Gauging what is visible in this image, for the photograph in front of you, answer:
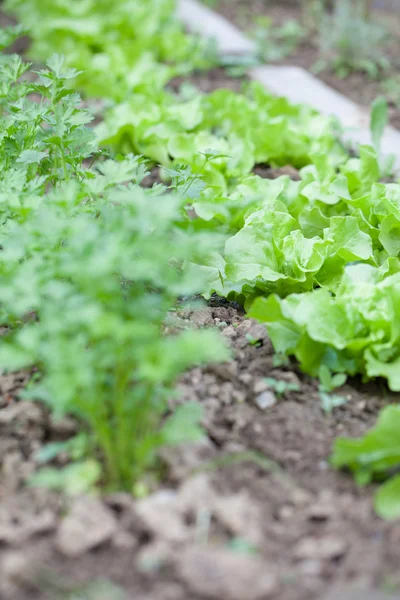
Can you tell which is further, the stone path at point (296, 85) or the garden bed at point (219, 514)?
the stone path at point (296, 85)

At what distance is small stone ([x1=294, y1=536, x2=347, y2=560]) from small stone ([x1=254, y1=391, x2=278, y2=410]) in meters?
0.51

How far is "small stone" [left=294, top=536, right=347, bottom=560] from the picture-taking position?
157cm

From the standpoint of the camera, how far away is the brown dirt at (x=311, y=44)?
4963 millimetres

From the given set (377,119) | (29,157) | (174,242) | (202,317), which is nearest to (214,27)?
(377,119)

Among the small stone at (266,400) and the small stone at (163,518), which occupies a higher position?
the small stone at (163,518)

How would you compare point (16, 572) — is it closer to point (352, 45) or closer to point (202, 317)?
point (202, 317)

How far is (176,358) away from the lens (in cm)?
155

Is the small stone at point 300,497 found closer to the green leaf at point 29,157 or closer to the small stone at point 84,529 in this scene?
the small stone at point 84,529

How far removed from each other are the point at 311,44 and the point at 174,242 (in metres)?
4.84

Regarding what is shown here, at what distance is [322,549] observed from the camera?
158 cm

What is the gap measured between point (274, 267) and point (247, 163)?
1.01 m

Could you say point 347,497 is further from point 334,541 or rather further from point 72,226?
point 72,226

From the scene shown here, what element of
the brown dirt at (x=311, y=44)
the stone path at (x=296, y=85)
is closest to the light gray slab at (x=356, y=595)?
the stone path at (x=296, y=85)

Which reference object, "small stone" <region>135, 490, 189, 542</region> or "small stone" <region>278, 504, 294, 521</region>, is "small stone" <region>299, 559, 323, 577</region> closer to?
"small stone" <region>278, 504, 294, 521</region>
